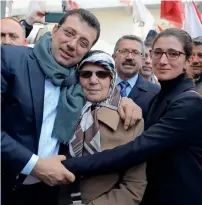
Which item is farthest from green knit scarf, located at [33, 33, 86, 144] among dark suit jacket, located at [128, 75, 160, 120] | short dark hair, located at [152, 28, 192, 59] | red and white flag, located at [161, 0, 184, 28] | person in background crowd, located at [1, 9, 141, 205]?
red and white flag, located at [161, 0, 184, 28]

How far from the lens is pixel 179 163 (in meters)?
1.87

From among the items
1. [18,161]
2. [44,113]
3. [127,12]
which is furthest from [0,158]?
[127,12]

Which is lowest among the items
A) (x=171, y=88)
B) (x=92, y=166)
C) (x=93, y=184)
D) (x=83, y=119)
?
(x=93, y=184)

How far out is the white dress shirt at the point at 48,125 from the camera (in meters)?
1.81

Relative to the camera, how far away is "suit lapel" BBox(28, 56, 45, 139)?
1.78 metres

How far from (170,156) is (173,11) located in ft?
11.4

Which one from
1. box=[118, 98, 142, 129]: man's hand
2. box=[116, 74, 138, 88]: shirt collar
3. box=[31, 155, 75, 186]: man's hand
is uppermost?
box=[118, 98, 142, 129]: man's hand

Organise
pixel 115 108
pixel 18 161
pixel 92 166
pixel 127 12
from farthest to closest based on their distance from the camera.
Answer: pixel 127 12 < pixel 115 108 < pixel 92 166 < pixel 18 161

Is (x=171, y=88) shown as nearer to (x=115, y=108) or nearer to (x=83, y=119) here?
(x=115, y=108)

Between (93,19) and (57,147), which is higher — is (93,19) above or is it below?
above

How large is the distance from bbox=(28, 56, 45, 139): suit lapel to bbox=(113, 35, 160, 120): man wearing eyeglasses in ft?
4.23

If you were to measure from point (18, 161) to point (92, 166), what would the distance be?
37cm

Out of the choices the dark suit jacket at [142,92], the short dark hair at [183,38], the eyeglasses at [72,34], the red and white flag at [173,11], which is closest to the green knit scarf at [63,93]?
the eyeglasses at [72,34]

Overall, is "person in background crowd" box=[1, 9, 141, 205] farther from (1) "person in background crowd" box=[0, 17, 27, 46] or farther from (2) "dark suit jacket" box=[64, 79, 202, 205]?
(1) "person in background crowd" box=[0, 17, 27, 46]
